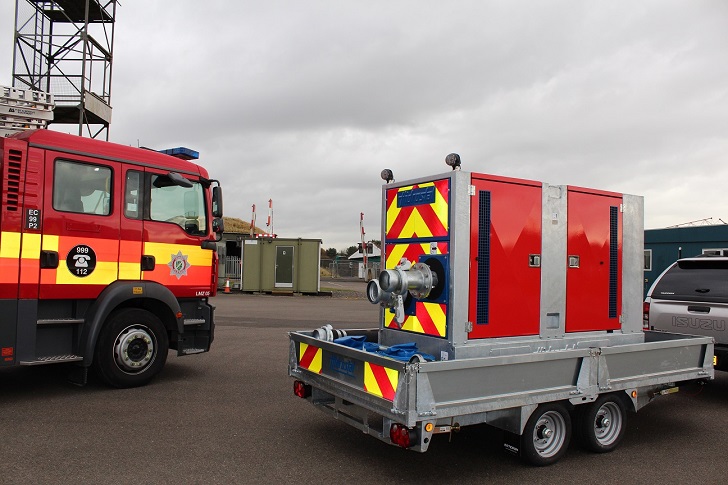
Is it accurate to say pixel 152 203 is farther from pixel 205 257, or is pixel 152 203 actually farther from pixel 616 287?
pixel 616 287

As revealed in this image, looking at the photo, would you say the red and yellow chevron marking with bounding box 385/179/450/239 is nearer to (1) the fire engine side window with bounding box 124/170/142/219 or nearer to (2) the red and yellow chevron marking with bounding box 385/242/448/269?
(2) the red and yellow chevron marking with bounding box 385/242/448/269

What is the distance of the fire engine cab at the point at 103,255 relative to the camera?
624 cm

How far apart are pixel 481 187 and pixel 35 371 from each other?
23.3ft

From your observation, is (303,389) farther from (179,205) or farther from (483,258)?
(179,205)

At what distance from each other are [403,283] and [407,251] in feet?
1.80

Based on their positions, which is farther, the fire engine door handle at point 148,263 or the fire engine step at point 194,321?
the fire engine step at point 194,321

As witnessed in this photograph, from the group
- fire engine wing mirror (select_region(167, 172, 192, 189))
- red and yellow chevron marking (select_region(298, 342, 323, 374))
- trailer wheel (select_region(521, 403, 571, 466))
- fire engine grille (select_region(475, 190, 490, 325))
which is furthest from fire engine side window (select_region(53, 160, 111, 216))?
trailer wheel (select_region(521, 403, 571, 466))

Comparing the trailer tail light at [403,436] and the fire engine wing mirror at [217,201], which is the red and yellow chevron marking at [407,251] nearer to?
the trailer tail light at [403,436]

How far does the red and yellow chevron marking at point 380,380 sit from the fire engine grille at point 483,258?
101 centimetres

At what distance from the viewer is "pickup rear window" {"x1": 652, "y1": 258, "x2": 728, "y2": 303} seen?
7.02 m

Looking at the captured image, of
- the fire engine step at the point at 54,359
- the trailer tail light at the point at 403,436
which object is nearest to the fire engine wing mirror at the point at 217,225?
the fire engine step at the point at 54,359

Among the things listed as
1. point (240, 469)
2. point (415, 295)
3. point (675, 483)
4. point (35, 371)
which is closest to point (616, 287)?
point (675, 483)

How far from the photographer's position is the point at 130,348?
711 cm

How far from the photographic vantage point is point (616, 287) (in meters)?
5.58
